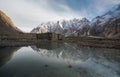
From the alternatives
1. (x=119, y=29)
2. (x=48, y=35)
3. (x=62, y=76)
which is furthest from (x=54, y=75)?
(x=119, y=29)

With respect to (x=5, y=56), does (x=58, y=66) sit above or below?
above

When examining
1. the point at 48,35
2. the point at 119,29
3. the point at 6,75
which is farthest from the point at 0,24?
the point at 6,75

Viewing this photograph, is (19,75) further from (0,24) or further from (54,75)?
(0,24)

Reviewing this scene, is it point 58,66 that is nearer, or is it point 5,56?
point 58,66

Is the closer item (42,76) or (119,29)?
(42,76)

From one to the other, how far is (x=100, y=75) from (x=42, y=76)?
6.06 m

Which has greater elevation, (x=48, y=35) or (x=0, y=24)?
(x=0, y=24)

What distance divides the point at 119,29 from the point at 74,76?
150208mm

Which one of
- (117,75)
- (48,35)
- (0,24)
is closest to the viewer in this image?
(117,75)

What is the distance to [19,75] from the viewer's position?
47.7 ft

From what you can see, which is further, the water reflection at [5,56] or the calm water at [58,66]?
the water reflection at [5,56]

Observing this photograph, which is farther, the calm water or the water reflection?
the water reflection

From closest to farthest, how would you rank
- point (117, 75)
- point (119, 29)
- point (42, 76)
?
1. point (42, 76)
2. point (117, 75)
3. point (119, 29)

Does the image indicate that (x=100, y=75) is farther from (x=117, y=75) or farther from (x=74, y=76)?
(x=74, y=76)
